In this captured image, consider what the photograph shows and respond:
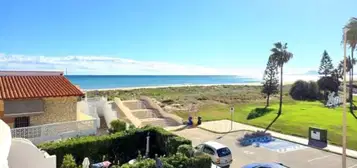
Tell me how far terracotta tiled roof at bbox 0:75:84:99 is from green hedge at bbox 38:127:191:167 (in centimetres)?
396

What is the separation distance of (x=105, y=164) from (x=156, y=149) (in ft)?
15.8

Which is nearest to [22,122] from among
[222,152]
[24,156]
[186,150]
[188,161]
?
[24,156]

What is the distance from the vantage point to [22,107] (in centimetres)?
1702

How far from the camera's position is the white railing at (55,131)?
1644cm

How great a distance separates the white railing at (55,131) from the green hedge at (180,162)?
7.42 meters

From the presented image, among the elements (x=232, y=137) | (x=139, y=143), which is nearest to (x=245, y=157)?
(x=232, y=137)

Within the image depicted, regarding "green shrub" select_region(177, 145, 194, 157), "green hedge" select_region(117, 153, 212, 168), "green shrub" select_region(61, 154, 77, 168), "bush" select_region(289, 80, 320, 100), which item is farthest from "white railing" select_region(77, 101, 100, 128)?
"bush" select_region(289, 80, 320, 100)

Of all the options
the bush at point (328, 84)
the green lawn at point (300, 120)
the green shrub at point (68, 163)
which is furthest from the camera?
the bush at point (328, 84)

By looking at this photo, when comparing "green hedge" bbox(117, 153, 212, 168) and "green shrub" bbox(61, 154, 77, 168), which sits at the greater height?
"green hedge" bbox(117, 153, 212, 168)

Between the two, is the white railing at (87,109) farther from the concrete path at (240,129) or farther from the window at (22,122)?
the concrete path at (240,129)

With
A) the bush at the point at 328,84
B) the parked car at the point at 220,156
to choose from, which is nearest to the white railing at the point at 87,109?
the parked car at the point at 220,156

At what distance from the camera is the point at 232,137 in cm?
2448

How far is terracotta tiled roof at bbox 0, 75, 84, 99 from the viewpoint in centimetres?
1709

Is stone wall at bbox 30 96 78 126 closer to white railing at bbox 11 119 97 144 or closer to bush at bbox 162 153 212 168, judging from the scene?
white railing at bbox 11 119 97 144
